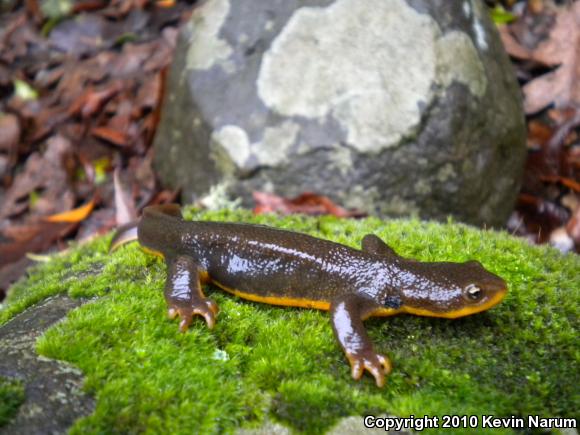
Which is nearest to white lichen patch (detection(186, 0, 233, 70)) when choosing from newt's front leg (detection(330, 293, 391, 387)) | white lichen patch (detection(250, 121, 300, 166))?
white lichen patch (detection(250, 121, 300, 166))

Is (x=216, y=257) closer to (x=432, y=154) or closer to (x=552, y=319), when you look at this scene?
(x=552, y=319)

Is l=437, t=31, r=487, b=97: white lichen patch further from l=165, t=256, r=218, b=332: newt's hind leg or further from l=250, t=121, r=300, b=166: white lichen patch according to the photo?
l=165, t=256, r=218, b=332: newt's hind leg

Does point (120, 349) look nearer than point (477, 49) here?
Yes

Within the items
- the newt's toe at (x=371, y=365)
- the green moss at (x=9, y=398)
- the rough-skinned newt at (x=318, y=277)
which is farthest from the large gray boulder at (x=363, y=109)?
the green moss at (x=9, y=398)

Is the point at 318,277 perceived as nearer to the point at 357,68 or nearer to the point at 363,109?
the point at 363,109

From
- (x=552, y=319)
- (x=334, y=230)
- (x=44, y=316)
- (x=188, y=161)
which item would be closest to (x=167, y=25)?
(x=188, y=161)

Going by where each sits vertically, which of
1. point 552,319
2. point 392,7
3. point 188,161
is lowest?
point 188,161

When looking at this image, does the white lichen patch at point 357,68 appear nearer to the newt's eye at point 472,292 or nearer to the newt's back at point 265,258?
the newt's back at point 265,258
